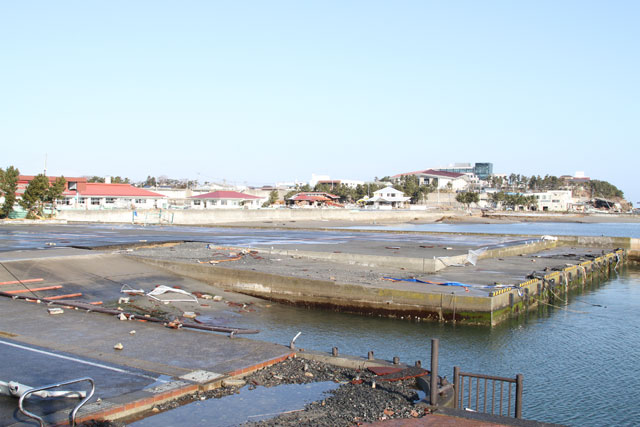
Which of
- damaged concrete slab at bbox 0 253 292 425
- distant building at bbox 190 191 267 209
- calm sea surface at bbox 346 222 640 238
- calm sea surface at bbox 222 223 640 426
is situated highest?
distant building at bbox 190 191 267 209

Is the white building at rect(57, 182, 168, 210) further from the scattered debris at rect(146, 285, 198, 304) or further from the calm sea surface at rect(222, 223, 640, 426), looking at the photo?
the calm sea surface at rect(222, 223, 640, 426)

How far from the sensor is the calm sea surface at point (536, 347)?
1400cm

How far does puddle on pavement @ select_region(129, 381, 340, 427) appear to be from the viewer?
9461 millimetres

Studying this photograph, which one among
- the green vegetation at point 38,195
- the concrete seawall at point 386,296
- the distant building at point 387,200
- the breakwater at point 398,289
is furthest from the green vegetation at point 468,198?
the concrete seawall at point 386,296

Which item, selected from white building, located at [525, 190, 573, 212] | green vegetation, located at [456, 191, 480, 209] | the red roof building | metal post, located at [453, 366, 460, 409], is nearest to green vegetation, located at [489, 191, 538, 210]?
white building, located at [525, 190, 573, 212]

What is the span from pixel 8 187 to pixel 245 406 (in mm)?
66520

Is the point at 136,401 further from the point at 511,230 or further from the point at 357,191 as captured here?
the point at 357,191

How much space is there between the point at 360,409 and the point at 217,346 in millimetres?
4928

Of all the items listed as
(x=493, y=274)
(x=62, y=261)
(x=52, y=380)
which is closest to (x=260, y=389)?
(x=52, y=380)

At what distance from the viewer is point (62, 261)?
83.6ft

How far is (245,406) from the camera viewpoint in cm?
1016

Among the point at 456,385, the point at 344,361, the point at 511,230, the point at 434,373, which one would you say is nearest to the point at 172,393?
the point at 344,361

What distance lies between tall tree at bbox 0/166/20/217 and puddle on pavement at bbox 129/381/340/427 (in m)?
65.8

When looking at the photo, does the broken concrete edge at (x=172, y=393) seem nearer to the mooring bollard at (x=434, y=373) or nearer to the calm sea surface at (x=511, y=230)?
the mooring bollard at (x=434, y=373)
